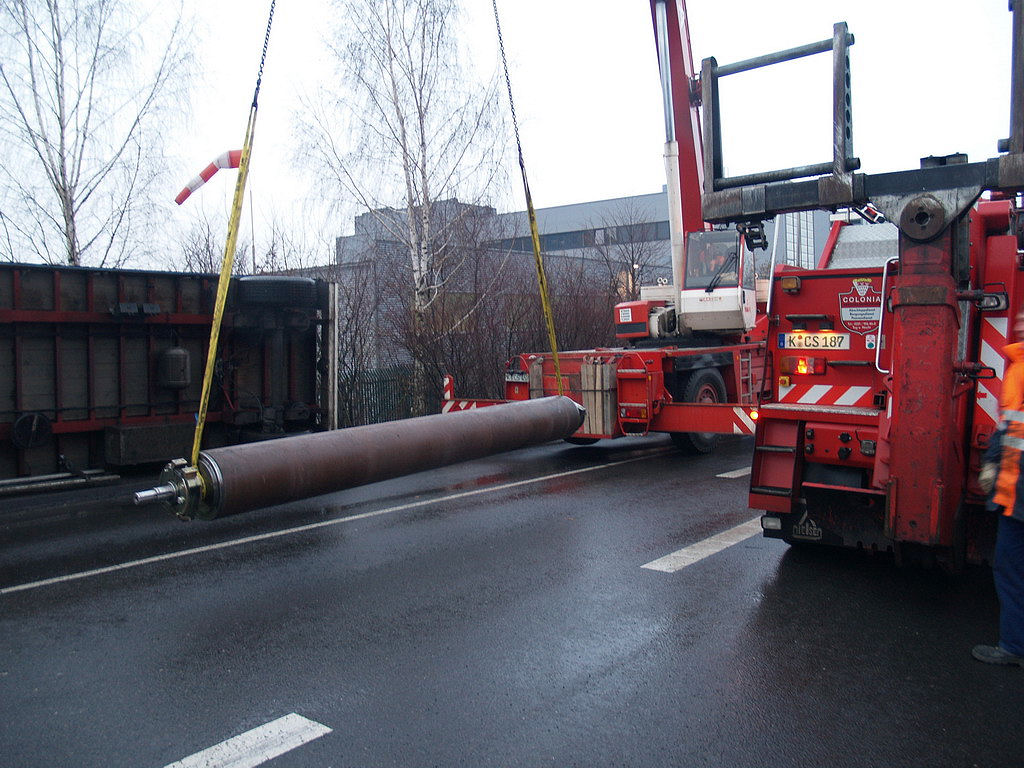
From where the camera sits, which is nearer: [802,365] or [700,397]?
[802,365]

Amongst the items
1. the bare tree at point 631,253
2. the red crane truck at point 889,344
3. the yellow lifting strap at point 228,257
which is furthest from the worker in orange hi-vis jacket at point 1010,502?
the bare tree at point 631,253

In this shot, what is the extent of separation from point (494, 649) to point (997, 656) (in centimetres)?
267

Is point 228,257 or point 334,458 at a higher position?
point 228,257

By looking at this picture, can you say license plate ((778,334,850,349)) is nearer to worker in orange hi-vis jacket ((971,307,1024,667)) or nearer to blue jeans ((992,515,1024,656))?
worker in orange hi-vis jacket ((971,307,1024,667))

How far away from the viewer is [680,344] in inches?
513

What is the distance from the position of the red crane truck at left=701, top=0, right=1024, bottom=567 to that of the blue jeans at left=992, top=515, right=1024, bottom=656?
362 mm

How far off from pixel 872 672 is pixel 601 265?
91.0ft

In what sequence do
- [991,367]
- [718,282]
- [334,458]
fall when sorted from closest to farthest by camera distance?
[334,458] < [991,367] < [718,282]

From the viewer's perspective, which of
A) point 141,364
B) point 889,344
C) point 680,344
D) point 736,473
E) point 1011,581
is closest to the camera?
point 1011,581

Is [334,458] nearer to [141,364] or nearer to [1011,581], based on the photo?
[1011,581]

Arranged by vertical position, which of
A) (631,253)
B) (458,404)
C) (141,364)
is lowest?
(458,404)

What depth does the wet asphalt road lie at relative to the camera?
140 inches

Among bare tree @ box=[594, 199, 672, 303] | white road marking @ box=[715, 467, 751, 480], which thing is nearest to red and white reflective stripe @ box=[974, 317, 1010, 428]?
white road marking @ box=[715, 467, 751, 480]

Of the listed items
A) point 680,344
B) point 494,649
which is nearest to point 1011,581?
point 494,649
